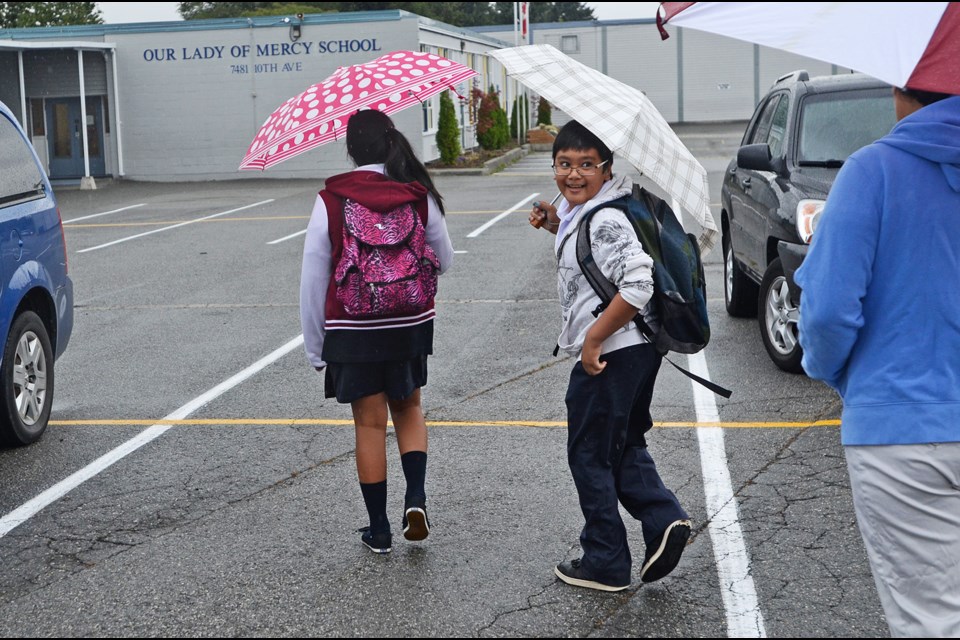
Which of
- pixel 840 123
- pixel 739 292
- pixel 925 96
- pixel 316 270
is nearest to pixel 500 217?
pixel 739 292

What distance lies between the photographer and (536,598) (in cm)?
414

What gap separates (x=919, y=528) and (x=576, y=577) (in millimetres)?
1661

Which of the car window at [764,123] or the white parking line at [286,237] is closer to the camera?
the car window at [764,123]

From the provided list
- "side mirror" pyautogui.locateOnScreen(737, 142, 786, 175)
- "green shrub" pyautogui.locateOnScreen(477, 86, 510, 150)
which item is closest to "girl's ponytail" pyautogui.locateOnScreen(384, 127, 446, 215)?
"side mirror" pyautogui.locateOnScreen(737, 142, 786, 175)

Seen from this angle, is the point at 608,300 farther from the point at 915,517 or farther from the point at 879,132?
the point at 879,132

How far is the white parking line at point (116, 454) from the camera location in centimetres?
520

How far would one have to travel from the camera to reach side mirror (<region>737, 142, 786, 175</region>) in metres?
7.41

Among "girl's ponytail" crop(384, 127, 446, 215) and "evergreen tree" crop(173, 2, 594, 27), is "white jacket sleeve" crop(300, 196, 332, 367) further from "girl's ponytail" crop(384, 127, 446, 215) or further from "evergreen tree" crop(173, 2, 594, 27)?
"evergreen tree" crop(173, 2, 594, 27)

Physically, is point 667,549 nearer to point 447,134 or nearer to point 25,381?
point 25,381

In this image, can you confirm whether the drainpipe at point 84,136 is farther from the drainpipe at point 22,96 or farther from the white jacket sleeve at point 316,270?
the white jacket sleeve at point 316,270

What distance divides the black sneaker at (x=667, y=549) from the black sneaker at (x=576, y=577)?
0.12 metres

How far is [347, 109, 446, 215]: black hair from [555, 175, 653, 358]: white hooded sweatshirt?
601mm

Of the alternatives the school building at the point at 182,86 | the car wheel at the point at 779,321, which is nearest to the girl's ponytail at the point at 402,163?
the car wheel at the point at 779,321

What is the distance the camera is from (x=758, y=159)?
7.42 m
